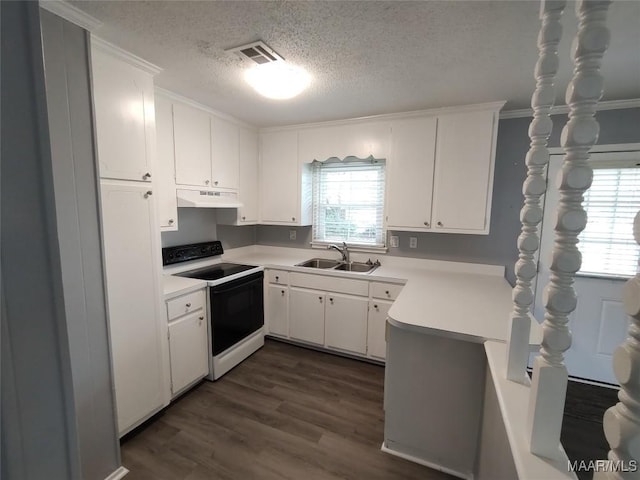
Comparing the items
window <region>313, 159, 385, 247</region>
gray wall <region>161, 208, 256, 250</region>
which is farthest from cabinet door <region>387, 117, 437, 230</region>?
gray wall <region>161, 208, 256, 250</region>

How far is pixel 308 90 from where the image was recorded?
2227mm

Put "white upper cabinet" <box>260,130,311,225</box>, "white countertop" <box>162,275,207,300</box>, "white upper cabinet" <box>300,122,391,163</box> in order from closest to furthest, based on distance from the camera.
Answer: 1. "white countertop" <box>162,275,207,300</box>
2. "white upper cabinet" <box>300,122,391,163</box>
3. "white upper cabinet" <box>260,130,311,225</box>

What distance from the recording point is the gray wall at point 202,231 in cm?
278

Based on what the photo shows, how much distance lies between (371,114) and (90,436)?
312 cm

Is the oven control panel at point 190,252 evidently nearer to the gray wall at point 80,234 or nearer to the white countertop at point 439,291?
the white countertop at point 439,291

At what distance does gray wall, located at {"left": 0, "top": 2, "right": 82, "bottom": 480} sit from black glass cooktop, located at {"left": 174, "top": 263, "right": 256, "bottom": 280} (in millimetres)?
2169

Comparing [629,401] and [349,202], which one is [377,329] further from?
[629,401]

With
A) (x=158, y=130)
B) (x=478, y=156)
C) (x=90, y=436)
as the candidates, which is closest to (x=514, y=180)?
(x=478, y=156)

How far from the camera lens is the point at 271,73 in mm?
1857

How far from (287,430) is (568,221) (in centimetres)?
207

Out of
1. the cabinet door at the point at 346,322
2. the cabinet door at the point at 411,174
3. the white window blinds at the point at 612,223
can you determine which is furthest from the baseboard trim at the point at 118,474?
the white window blinds at the point at 612,223

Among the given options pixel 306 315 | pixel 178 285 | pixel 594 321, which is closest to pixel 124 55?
pixel 178 285

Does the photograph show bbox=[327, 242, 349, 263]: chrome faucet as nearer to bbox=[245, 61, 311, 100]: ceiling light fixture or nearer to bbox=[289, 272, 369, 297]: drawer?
bbox=[289, 272, 369, 297]: drawer

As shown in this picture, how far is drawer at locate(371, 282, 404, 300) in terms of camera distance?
264 cm
